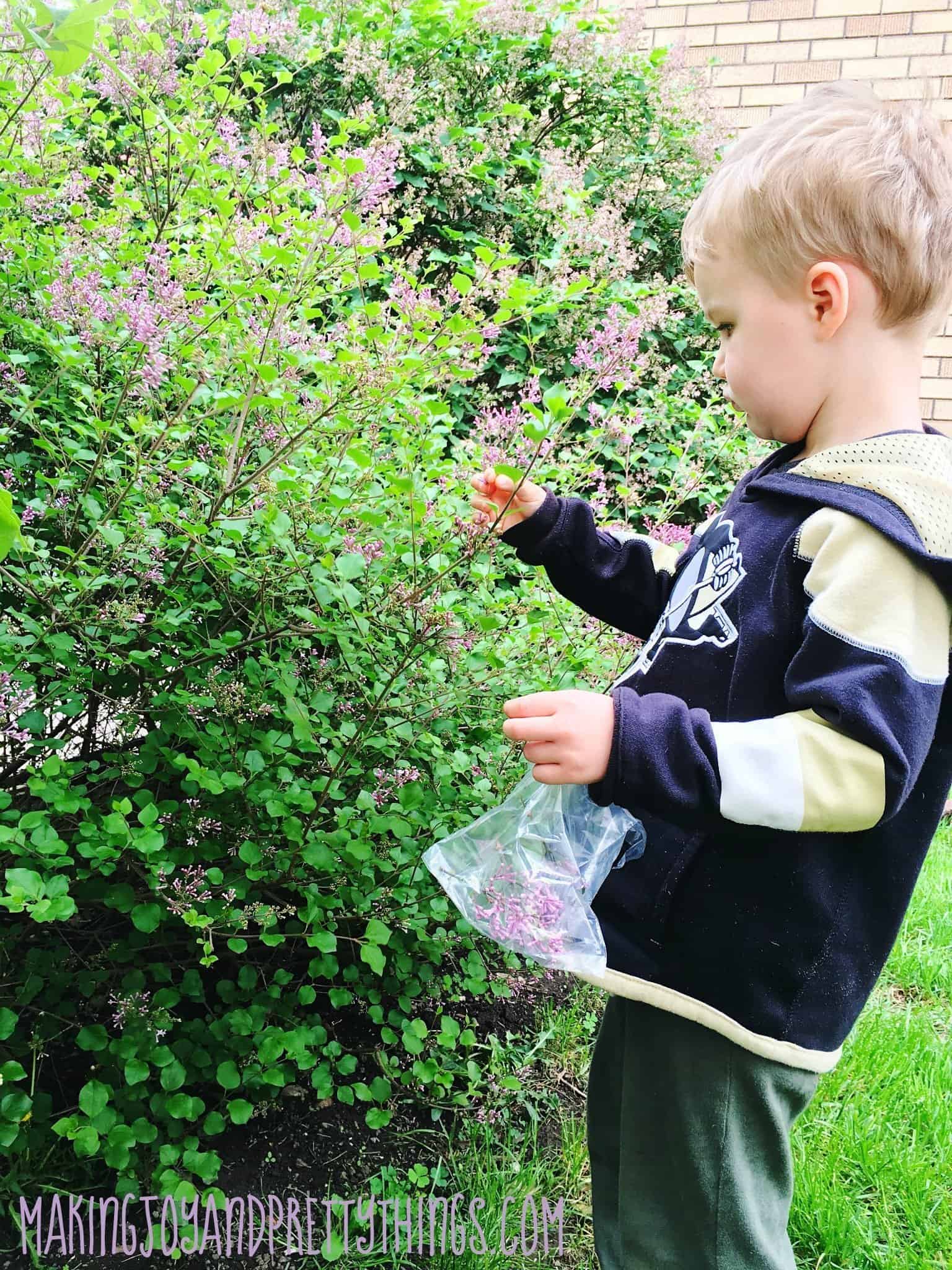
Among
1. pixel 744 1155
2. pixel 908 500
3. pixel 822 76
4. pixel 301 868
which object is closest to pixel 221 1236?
pixel 301 868

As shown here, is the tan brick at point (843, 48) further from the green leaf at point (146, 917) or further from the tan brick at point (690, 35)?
the green leaf at point (146, 917)

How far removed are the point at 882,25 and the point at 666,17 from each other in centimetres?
106

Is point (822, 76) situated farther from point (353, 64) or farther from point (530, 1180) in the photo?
point (530, 1180)

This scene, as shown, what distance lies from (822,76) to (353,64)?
297 centimetres

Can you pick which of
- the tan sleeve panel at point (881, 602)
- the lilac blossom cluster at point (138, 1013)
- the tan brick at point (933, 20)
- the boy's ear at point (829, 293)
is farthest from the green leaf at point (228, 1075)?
the tan brick at point (933, 20)

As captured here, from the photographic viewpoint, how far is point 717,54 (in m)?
5.20

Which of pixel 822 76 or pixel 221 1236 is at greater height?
pixel 822 76

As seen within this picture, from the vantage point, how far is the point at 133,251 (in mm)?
1815

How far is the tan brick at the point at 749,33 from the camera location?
507cm

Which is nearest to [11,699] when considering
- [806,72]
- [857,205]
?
[857,205]

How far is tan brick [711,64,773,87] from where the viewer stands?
511 cm

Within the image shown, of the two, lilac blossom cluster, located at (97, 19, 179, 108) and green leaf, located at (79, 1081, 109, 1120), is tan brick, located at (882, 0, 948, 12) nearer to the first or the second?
lilac blossom cluster, located at (97, 19, 179, 108)

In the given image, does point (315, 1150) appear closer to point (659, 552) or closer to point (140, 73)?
point (659, 552)

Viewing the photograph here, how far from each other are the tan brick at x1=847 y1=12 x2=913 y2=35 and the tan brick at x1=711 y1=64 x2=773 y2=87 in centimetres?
40
